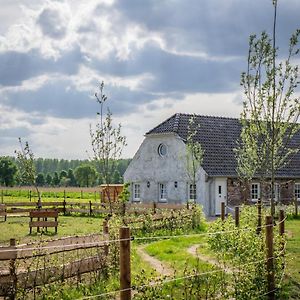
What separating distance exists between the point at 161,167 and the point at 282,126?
20.1 meters

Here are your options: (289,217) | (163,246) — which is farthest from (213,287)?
(289,217)

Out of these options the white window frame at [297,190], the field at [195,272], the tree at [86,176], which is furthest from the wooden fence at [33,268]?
the tree at [86,176]

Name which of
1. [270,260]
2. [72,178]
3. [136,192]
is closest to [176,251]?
[270,260]

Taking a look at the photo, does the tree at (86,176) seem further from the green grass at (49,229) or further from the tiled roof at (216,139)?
the green grass at (49,229)

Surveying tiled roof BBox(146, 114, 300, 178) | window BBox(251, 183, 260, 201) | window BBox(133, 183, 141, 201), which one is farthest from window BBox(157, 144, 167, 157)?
window BBox(251, 183, 260, 201)

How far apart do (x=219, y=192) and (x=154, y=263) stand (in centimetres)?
2058

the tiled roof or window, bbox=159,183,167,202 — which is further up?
the tiled roof

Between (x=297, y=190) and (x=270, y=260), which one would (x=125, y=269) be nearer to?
(x=270, y=260)

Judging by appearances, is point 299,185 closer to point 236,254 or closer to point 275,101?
point 275,101

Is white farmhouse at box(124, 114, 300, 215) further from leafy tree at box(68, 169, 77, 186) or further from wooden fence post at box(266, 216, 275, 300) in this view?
leafy tree at box(68, 169, 77, 186)

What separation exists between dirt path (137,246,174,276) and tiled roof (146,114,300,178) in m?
17.8

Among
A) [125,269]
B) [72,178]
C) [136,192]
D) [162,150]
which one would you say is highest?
[162,150]

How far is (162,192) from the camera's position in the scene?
38594 millimetres

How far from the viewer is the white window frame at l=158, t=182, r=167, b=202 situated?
38.2 meters
